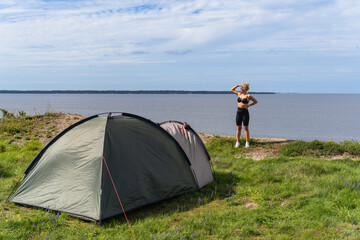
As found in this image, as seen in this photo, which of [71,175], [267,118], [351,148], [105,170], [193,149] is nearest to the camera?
[105,170]

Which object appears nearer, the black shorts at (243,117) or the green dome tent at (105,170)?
the green dome tent at (105,170)

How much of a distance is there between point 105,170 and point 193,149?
2.83 metres

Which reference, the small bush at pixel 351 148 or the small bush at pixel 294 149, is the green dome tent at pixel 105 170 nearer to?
the small bush at pixel 294 149

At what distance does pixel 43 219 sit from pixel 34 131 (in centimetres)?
1208

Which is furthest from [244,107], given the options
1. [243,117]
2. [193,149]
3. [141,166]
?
[141,166]

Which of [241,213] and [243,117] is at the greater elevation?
[243,117]

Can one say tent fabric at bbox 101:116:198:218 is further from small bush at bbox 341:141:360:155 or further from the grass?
small bush at bbox 341:141:360:155

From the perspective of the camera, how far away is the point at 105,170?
6.41 meters

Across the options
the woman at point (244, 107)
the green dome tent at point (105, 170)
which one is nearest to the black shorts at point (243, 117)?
the woman at point (244, 107)

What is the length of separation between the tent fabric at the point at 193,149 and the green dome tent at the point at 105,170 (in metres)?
0.52

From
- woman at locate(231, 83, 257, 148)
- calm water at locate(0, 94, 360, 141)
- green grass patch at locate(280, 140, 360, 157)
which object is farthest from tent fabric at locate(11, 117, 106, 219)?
calm water at locate(0, 94, 360, 141)

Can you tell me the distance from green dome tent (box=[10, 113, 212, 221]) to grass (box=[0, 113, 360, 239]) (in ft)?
0.88

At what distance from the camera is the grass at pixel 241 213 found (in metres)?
5.62

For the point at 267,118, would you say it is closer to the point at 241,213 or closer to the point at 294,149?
the point at 294,149
